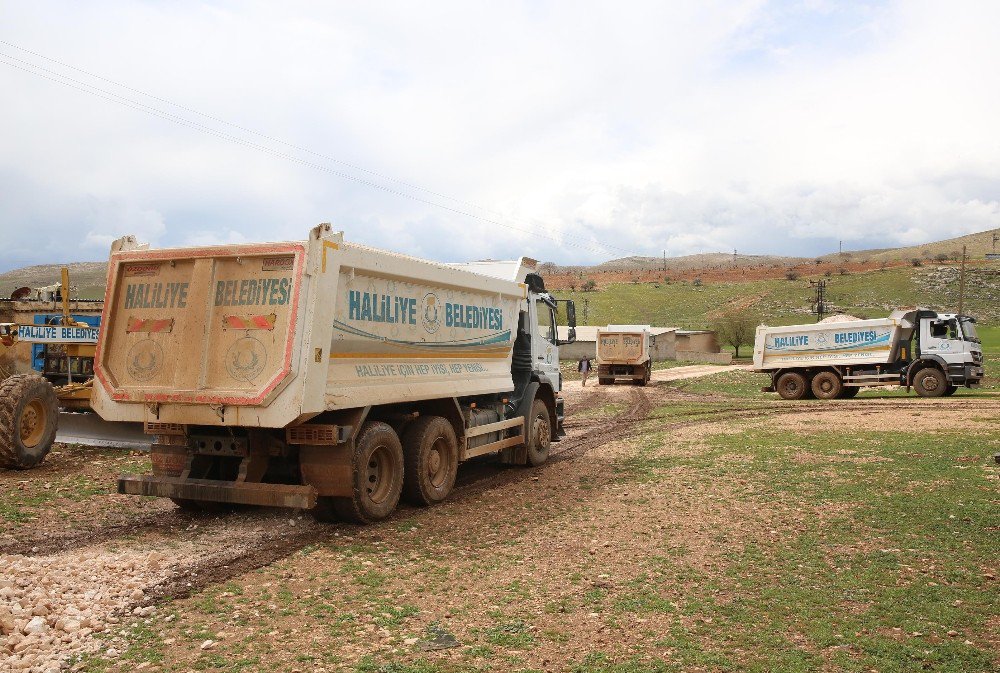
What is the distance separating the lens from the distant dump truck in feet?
123

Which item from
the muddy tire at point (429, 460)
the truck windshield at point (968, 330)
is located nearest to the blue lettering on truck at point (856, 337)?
the truck windshield at point (968, 330)

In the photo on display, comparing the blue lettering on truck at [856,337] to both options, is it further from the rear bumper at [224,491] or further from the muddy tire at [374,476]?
the rear bumper at [224,491]

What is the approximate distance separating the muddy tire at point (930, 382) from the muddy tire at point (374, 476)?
24044 millimetres

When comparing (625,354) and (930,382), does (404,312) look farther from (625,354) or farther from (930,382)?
(625,354)

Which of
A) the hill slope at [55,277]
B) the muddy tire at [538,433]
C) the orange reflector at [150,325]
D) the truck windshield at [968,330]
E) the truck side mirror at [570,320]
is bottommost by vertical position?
the muddy tire at [538,433]

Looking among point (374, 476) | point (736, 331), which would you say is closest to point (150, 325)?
point (374, 476)

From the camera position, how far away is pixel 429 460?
32.1 feet

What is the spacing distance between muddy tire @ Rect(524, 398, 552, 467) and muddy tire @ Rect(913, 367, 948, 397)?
19.5 metres

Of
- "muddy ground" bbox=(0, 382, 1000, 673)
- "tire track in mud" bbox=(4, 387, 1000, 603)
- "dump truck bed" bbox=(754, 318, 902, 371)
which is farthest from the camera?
"dump truck bed" bbox=(754, 318, 902, 371)

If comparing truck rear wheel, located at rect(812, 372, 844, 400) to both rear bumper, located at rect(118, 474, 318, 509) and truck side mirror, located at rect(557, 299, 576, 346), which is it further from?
rear bumper, located at rect(118, 474, 318, 509)

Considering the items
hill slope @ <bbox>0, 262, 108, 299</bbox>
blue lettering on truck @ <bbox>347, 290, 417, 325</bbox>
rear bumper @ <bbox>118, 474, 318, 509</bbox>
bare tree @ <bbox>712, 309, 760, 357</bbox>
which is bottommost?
rear bumper @ <bbox>118, 474, 318, 509</bbox>

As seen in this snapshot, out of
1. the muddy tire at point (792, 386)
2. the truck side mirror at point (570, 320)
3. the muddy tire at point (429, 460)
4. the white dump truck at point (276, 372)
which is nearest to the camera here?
the white dump truck at point (276, 372)

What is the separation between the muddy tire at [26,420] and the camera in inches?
420

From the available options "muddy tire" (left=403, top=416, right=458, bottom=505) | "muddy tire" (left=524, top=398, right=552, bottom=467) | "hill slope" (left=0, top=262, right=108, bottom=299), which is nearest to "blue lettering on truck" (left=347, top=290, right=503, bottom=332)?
"muddy tire" (left=403, top=416, right=458, bottom=505)
